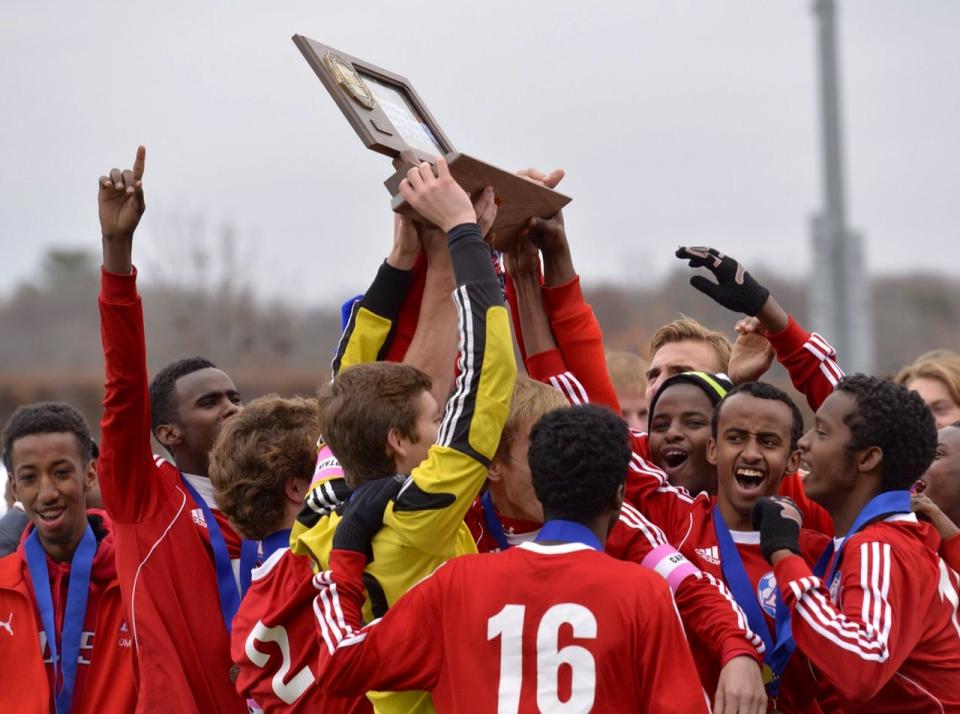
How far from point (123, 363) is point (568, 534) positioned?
1780mm

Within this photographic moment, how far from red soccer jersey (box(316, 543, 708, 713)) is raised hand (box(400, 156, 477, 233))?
40.0 inches

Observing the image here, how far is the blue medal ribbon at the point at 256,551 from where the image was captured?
4.81 meters

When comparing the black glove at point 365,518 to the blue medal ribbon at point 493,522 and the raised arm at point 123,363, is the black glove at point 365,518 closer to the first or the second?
the blue medal ribbon at point 493,522

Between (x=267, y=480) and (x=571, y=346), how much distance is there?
119 cm

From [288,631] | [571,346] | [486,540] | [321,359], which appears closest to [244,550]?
[288,631]

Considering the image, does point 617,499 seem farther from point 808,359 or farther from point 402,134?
point 808,359

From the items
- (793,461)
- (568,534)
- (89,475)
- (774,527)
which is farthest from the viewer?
→ (89,475)

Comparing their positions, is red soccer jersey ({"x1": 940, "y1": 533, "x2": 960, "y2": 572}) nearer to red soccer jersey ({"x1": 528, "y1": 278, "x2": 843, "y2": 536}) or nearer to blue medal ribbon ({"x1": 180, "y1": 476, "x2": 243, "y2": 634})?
red soccer jersey ({"x1": 528, "y1": 278, "x2": 843, "y2": 536})

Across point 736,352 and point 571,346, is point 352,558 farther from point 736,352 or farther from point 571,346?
point 736,352

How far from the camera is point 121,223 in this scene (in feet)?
14.6

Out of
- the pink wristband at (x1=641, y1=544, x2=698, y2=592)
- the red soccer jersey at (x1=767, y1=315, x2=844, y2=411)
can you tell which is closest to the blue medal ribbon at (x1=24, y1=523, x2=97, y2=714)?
the pink wristband at (x1=641, y1=544, x2=698, y2=592)

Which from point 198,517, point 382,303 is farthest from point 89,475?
point 382,303

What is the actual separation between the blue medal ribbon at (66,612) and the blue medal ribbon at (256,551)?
2.05 ft

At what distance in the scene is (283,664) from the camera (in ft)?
14.3
